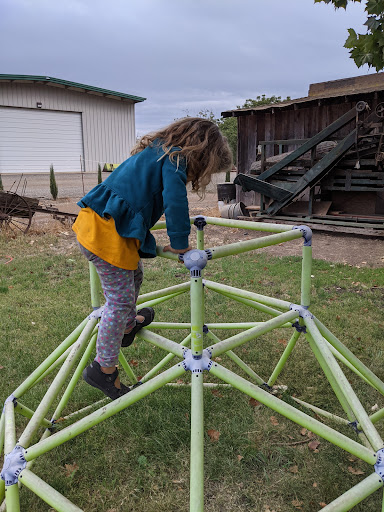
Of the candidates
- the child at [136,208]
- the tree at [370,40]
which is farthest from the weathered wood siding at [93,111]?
the child at [136,208]

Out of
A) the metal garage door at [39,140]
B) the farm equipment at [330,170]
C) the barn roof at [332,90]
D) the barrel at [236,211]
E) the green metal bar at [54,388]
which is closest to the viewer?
the green metal bar at [54,388]

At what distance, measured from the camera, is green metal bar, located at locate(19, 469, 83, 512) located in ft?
4.82

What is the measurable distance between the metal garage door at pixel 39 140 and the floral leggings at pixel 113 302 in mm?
13777

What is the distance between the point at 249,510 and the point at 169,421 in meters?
0.69

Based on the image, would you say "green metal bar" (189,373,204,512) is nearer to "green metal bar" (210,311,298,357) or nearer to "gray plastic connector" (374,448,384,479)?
"green metal bar" (210,311,298,357)

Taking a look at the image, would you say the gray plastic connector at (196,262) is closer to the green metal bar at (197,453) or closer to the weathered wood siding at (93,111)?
the green metal bar at (197,453)

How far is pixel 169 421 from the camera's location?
8.01 ft

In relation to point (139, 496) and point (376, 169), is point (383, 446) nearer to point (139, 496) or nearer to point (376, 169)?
point (139, 496)

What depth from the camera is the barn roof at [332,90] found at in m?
8.62

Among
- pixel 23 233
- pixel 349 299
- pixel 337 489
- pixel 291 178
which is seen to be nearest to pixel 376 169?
pixel 291 178

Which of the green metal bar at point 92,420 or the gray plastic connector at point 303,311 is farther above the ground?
the gray plastic connector at point 303,311

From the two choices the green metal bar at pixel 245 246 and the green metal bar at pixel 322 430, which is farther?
the green metal bar at pixel 245 246

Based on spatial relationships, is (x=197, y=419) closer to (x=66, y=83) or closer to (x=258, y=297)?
(x=258, y=297)

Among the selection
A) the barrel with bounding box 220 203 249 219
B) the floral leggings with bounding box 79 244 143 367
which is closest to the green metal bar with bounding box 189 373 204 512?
the floral leggings with bounding box 79 244 143 367
